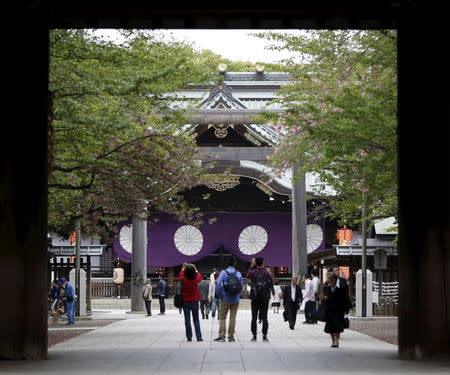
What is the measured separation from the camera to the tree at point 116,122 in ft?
66.0

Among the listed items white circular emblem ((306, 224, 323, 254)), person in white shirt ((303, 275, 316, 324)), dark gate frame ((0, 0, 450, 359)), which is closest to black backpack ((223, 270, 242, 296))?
dark gate frame ((0, 0, 450, 359))

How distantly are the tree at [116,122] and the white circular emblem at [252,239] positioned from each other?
1103 inches

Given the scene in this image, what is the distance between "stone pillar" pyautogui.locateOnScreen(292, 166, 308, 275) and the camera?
40.2m

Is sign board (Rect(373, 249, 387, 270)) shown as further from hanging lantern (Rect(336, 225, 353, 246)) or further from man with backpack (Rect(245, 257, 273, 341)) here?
hanging lantern (Rect(336, 225, 353, 246))

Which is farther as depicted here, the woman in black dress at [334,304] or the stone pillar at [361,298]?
the stone pillar at [361,298]

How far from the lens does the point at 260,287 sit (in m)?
20.4

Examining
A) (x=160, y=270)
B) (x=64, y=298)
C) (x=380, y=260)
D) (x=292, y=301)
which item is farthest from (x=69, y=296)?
(x=160, y=270)

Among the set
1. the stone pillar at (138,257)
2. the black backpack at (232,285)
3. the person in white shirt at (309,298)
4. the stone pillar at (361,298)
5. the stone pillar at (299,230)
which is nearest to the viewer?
the black backpack at (232,285)

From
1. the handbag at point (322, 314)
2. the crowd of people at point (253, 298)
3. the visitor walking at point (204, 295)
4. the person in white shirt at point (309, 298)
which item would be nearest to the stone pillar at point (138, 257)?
the visitor walking at point (204, 295)

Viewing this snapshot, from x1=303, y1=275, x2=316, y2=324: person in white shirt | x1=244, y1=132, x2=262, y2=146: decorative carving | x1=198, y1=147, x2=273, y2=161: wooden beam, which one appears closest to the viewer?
x1=303, y1=275, x2=316, y2=324: person in white shirt

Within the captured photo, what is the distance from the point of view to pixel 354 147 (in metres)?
22.3

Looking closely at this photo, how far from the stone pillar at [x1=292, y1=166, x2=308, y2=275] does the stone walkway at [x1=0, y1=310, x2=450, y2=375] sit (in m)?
15.4

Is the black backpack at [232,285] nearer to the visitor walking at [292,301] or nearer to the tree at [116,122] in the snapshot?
the tree at [116,122]
